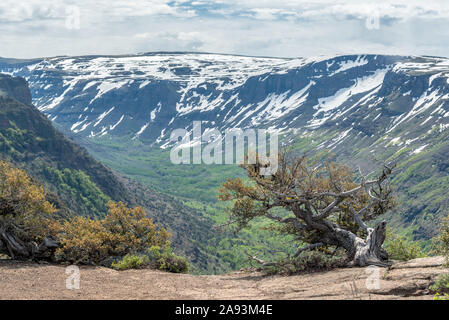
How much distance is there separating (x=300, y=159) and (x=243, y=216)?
6429 millimetres

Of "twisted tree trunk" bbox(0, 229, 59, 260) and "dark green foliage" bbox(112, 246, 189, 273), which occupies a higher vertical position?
"twisted tree trunk" bbox(0, 229, 59, 260)

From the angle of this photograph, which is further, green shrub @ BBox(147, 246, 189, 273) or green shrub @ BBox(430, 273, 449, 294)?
green shrub @ BBox(147, 246, 189, 273)

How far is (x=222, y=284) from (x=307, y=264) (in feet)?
20.4

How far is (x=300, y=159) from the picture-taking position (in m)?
33.2

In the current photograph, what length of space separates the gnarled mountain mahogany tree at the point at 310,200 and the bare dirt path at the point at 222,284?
15.8ft

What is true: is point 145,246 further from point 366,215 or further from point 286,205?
point 366,215

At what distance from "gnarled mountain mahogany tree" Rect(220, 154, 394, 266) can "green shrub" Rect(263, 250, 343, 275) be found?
75 cm

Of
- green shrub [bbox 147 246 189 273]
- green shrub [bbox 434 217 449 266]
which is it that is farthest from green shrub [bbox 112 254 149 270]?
green shrub [bbox 434 217 449 266]

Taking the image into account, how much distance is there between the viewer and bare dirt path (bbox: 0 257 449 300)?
21312mm

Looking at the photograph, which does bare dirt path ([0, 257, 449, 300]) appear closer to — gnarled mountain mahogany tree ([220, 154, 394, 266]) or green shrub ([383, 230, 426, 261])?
gnarled mountain mahogany tree ([220, 154, 394, 266])

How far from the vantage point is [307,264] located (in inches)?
1164

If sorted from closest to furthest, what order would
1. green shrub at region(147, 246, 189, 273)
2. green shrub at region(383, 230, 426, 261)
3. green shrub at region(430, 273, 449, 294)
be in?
green shrub at region(430, 273, 449, 294), green shrub at region(147, 246, 189, 273), green shrub at region(383, 230, 426, 261)

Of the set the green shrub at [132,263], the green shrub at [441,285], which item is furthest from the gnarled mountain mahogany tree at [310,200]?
the green shrub at [441,285]
